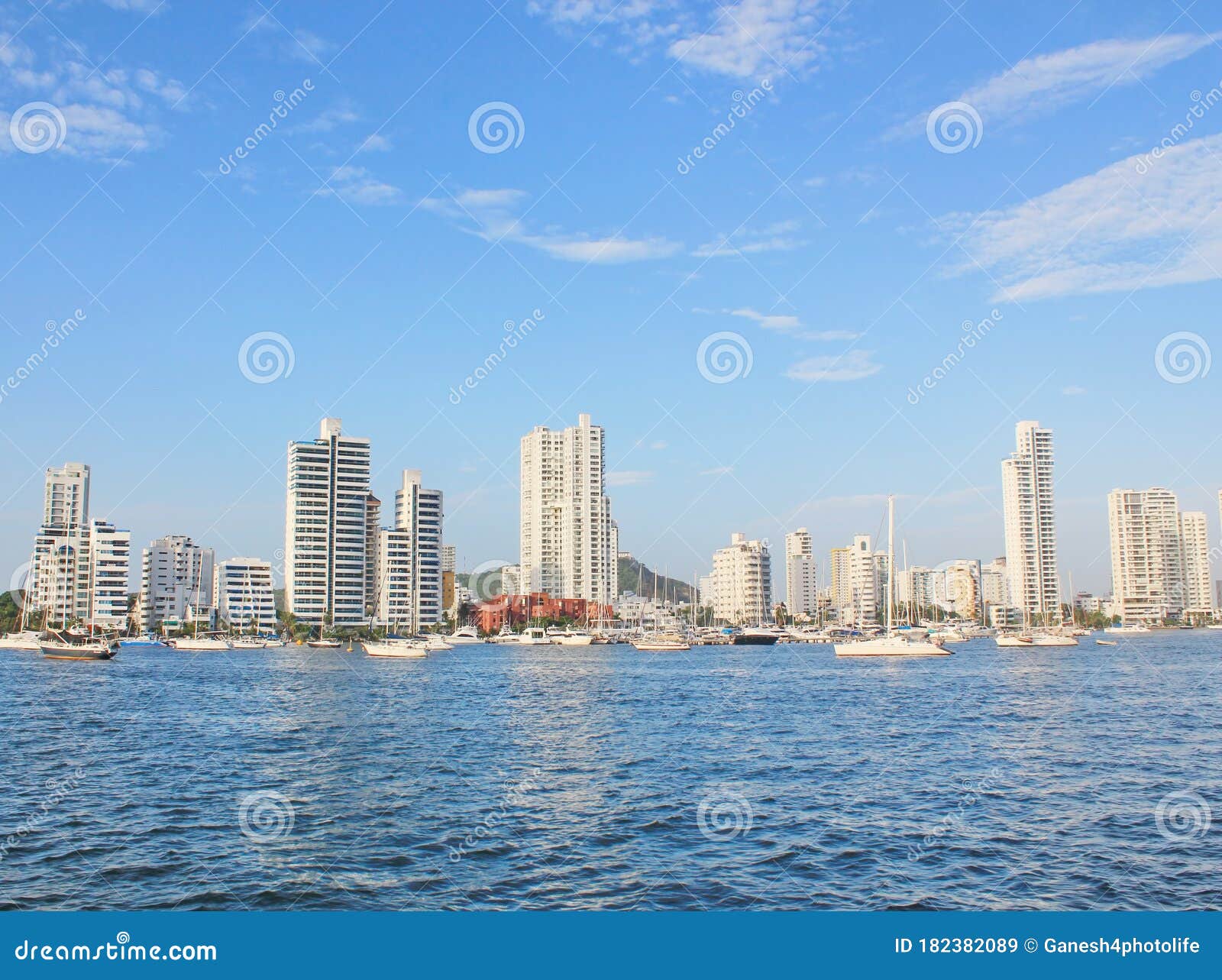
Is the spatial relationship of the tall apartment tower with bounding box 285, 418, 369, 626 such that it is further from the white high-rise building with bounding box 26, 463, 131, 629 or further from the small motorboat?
the small motorboat

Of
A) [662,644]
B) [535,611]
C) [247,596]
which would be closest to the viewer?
[662,644]

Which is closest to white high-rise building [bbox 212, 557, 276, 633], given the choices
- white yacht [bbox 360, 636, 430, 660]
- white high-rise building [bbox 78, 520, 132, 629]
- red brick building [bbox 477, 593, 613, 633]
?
white high-rise building [bbox 78, 520, 132, 629]

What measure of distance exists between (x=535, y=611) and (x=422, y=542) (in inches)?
1105

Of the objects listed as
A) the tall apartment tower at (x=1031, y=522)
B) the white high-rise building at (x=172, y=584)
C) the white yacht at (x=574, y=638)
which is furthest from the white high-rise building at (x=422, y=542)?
the tall apartment tower at (x=1031, y=522)

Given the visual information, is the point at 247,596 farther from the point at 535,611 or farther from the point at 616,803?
the point at 616,803

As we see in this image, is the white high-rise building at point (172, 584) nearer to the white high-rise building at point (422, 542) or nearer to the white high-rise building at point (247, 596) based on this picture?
the white high-rise building at point (247, 596)

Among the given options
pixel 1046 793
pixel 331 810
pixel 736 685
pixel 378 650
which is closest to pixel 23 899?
pixel 331 810

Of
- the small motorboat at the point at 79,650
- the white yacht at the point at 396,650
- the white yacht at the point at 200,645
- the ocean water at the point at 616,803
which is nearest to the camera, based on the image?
the ocean water at the point at 616,803

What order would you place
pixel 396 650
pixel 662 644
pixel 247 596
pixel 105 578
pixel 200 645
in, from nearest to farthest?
pixel 396 650 < pixel 200 645 < pixel 662 644 < pixel 105 578 < pixel 247 596

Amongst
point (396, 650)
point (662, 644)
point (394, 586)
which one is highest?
point (394, 586)

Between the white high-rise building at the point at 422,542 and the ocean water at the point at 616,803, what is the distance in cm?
12232

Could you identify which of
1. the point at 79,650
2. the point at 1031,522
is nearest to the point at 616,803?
the point at 79,650

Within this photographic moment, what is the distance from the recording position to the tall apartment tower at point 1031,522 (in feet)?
611

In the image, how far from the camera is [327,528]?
16225cm
